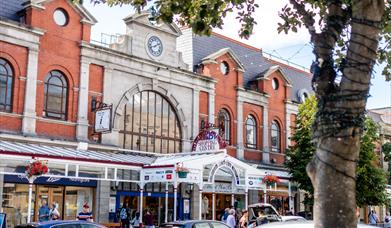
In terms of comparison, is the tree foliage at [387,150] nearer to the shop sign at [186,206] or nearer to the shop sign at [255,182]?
the shop sign at [255,182]

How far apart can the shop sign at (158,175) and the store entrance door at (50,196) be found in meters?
3.80

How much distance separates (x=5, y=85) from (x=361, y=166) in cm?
1887

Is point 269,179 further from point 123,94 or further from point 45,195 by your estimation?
→ point 45,195

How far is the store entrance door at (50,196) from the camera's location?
76.3ft

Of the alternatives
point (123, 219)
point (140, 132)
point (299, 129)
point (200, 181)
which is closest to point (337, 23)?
point (200, 181)

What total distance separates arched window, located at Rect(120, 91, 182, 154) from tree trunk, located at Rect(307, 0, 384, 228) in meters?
22.5

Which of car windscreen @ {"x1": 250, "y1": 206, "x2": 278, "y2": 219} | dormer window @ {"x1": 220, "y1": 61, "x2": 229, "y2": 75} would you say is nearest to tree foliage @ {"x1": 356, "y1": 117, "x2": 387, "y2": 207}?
car windscreen @ {"x1": 250, "y1": 206, "x2": 278, "y2": 219}

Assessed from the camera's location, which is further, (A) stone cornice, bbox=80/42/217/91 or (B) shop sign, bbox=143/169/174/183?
(A) stone cornice, bbox=80/42/217/91

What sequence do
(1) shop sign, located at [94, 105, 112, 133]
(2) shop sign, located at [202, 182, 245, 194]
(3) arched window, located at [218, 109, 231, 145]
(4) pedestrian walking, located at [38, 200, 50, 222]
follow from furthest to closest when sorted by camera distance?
(3) arched window, located at [218, 109, 231, 145], (2) shop sign, located at [202, 182, 245, 194], (1) shop sign, located at [94, 105, 112, 133], (4) pedestrian walking, located at [38, 200, 50, 222]

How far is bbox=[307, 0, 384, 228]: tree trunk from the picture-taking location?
15.9 ft

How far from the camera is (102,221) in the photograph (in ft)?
81.9

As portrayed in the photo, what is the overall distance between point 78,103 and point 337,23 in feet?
68.7

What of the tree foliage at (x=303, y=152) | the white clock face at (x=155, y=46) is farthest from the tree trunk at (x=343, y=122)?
the tree foliage at (x=303, y=152)

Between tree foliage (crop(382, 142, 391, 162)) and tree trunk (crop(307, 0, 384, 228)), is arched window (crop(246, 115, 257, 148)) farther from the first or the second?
tree trunk (crop(307, 0, 384, 228))
